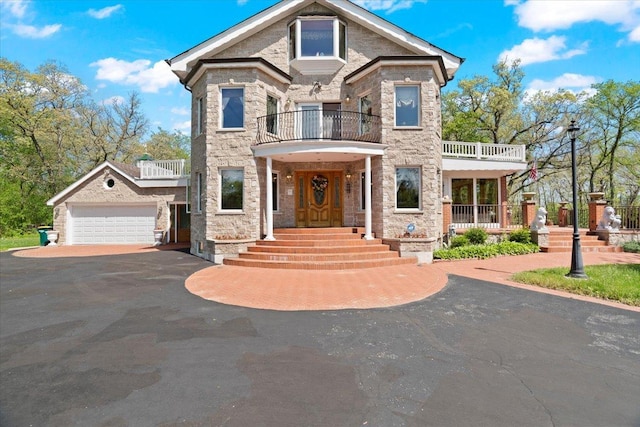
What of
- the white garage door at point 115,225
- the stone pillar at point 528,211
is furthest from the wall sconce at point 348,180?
the white garage door at point 115,225

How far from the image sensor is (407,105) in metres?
12.5

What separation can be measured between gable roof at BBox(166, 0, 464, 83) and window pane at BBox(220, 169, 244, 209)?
6099 millimetres

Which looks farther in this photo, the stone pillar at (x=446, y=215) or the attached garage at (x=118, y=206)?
the attached garage at (x=118, y=206)

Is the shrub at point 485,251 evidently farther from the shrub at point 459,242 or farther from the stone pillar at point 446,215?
the stone pillar at point 446,215

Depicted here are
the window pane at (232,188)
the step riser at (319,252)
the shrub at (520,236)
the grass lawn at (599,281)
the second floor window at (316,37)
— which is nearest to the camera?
the grass lawn at (599,281)

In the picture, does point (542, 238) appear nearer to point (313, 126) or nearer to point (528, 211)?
point (528, 211)

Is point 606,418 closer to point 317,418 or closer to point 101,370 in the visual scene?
point 317,418

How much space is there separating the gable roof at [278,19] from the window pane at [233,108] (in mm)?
3230

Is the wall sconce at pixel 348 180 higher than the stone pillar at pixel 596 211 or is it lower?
higher

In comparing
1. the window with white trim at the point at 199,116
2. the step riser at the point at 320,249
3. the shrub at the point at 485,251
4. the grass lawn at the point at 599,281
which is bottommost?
the grass lawn at the point at 599,281

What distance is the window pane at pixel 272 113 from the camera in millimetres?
13086

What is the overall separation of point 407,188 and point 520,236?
570cm

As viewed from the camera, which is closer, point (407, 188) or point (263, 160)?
point (407, 188)

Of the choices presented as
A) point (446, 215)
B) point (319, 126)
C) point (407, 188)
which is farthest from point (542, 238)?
point (319, 126)
